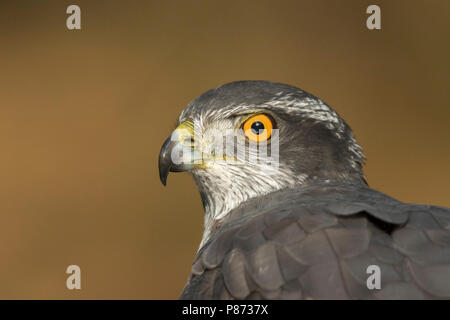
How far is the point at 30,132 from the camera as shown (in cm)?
609

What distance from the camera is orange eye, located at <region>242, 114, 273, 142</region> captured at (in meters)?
2.60

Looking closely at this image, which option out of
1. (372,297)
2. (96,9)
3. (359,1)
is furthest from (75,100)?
(372,297)

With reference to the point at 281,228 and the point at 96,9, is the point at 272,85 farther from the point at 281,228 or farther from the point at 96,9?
the point at 96,9

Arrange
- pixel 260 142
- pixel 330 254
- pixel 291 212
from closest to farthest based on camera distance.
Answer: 1. pixel 330 254
2. pixel 291 212
3. pixel 260 142

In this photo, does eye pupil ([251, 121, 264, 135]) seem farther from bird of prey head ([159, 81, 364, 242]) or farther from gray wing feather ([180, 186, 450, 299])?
gray wing feather ([180, 186, 450, 299])

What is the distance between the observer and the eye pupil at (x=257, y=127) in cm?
261

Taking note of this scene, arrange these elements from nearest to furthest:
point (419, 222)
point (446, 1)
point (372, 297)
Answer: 1. point (372, 297)
2. point (419, 222)
3. point (446, 1)

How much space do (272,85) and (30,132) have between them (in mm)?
4093

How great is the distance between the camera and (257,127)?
2621 millimetres

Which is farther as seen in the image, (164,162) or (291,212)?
(164,162)

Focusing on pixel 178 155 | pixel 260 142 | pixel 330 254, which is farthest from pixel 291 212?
pixel 178 155

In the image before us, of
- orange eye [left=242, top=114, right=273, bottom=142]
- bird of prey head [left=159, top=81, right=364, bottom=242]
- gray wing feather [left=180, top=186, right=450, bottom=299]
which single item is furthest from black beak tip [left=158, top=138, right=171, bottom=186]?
gray wing feather [left=180, top=186, right=450, bottom=299]

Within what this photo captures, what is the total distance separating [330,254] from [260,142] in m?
0.95

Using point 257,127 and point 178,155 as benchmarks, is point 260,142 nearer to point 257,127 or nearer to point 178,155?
point 257,127
